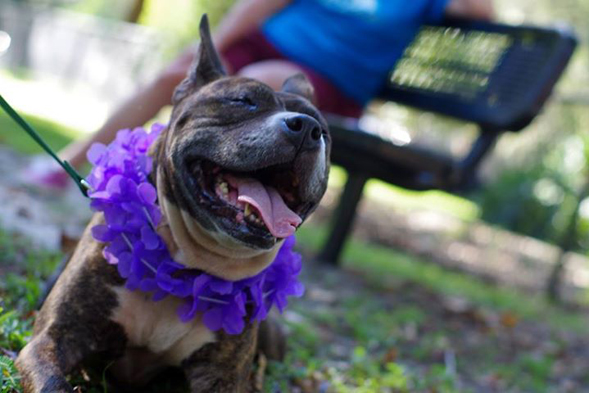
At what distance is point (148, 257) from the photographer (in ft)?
8.74

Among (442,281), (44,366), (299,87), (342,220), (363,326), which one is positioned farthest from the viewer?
(442,281)

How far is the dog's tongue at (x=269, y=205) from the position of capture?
2.47m

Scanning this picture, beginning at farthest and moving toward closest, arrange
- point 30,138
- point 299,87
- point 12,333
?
point 30,138 < point 299,87 < point 12,333

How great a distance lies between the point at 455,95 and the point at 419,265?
2.76m

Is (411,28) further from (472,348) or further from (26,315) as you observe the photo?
(26,315)

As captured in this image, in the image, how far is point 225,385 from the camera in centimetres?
273

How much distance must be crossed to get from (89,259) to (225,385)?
25.5 inches

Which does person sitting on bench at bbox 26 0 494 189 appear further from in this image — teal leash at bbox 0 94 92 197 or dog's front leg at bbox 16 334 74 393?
dog's front leg at bbox 16 334 74 393

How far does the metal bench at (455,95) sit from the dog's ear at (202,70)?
2352 millimetres

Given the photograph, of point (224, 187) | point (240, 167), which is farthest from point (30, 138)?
point (240, 167)

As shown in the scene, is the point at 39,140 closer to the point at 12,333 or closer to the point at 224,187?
the point at 12,333

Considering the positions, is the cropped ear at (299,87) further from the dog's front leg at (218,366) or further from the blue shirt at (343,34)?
the blue shirt at (343,34)

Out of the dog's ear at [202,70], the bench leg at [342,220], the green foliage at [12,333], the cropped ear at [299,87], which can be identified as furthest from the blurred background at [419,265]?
the cropped ear at [299,87]

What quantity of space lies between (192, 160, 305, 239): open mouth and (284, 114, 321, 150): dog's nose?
104 millimetres
